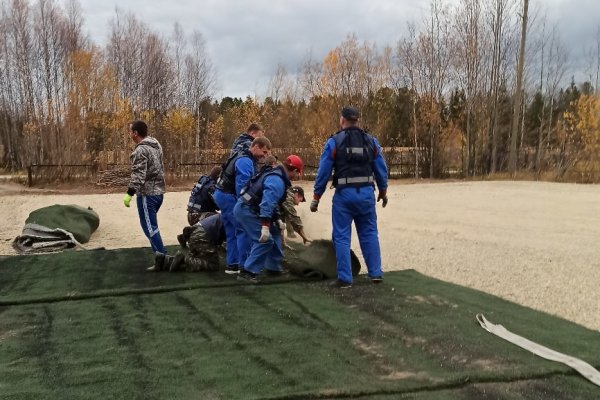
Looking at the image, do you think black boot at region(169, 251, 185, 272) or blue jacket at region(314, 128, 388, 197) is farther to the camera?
black boot at region(169, 251, 185, 272)

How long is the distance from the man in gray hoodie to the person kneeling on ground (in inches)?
6.6

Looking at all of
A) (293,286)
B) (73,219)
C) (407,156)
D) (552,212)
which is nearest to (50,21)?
(407,156)

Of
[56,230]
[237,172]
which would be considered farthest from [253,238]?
[56,230]

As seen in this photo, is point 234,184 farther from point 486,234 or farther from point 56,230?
point 486,234

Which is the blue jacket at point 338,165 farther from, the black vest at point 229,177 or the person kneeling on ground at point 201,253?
the person kneeling on ground at point 201,253

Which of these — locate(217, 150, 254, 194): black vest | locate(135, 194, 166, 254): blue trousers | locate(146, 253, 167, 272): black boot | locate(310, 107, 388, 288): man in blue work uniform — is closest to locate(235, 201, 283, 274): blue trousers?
locate(217, 150, 254, 194): black vest

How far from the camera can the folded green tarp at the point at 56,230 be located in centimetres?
796

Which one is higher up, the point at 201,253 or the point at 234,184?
the point at 234,184

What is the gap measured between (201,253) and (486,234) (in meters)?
5.43

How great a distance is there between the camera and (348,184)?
523cm

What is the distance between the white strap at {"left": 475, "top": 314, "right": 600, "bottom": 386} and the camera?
305 cm

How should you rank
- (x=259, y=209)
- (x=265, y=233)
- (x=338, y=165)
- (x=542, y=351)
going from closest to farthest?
(x=542, y=351)
(x=265, y=233)
(x=338, y=165)
(x=259, y=209)

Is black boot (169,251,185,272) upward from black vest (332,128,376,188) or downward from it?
downward

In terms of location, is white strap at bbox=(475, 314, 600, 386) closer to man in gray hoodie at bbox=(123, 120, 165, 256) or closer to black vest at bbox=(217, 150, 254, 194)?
black vest at bbox=(217, 150, 254, 194)
